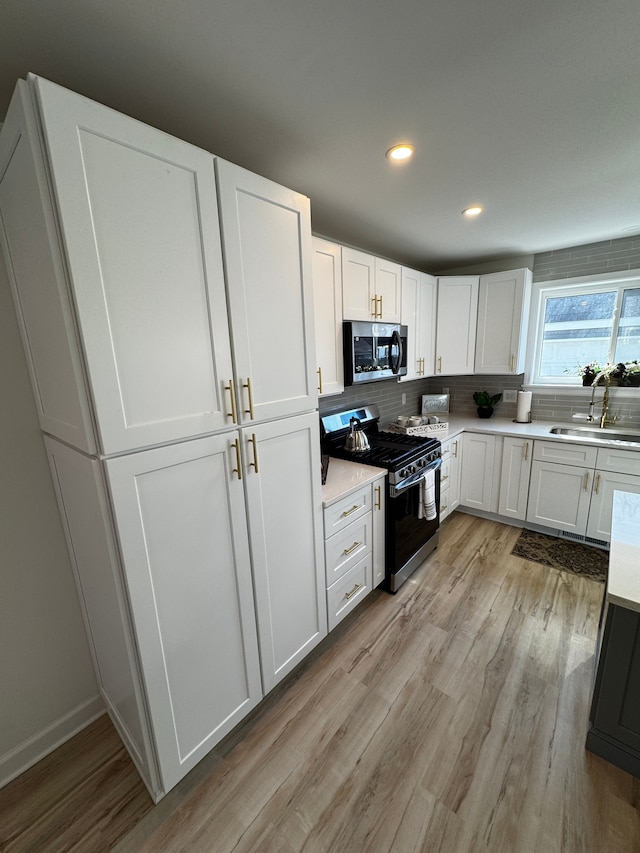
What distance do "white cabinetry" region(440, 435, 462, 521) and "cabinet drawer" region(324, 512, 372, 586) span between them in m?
1.12

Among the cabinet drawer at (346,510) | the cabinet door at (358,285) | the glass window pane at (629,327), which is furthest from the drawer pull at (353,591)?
the glass window pane at (629,327)

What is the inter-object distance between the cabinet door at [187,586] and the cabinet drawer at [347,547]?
529 mm

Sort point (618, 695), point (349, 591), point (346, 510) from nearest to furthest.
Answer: point (618, 695)
point (346, 510)
point (349, 591)

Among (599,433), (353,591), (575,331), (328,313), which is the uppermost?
(328,313)

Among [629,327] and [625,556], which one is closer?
[625,556]

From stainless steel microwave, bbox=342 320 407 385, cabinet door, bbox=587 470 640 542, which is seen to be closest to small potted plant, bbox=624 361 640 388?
cabinet door, bbox=587 470 640 542

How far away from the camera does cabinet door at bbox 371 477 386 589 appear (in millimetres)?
2074

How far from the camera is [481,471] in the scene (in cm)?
315

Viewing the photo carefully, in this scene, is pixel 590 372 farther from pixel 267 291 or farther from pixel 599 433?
pixel 267 291

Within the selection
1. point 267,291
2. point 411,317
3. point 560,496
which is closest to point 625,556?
point 560,496

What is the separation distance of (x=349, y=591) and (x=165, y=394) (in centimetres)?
160

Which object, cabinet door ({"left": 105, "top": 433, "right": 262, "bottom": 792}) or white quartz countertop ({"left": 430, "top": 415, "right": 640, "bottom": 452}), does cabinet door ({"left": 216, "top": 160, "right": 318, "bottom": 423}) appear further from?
white quartz countertop ({"left": 430, "top": 415, "right": 640, "bottom": 452})

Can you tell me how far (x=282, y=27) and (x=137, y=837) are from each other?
8.56 feet

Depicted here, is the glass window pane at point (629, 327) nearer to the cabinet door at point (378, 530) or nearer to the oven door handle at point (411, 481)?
the oven door handle at point (411, 481)
